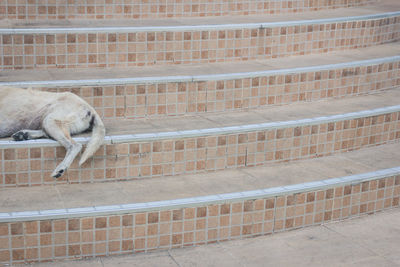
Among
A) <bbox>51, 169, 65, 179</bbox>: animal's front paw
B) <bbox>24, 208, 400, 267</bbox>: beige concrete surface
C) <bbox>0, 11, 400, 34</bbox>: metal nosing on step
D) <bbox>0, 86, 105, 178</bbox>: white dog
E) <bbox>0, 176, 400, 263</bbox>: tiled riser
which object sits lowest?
<bbox>24, 208, 400, 267</bbox>: beige concrete surface

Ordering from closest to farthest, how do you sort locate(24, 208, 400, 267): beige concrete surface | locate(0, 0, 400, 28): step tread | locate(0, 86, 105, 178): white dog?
locate(24, 208, 400, 267): beige concrete surface < locate(0, 86, 105, 178): white dog < locate(0, 0, 400, 28): step tread

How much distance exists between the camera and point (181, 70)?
19.9 ft

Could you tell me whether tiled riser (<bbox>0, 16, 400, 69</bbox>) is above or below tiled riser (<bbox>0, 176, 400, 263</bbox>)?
above

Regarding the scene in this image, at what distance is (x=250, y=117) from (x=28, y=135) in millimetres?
1997

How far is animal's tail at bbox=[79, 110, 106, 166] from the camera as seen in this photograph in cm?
468

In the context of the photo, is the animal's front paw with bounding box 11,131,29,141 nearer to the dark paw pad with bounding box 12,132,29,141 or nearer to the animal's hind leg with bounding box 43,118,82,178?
the dark paw pad with bounding box 12,132,29,141

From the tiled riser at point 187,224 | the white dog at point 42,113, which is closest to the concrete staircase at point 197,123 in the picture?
the tiled riser at point 187,224

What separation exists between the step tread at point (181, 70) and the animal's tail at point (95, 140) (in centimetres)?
63

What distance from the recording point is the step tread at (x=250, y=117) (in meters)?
→ 5.27

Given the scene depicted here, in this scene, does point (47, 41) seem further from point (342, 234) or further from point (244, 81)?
point (342, 234)

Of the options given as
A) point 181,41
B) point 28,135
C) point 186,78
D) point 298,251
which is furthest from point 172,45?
point 298,251

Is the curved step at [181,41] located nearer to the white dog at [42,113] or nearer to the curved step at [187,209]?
the white dog at [42,113]

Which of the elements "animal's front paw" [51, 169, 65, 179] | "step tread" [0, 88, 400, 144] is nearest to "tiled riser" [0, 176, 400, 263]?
"animal's front paw" [51, 169, 65, 179]

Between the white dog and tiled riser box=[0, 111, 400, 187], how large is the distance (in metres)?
0.22
